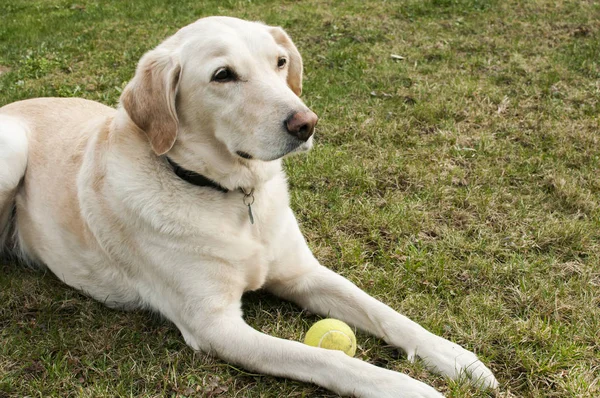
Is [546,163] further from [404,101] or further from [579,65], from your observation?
[579,65]

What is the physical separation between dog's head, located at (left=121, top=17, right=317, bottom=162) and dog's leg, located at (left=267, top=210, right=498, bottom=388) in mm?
587

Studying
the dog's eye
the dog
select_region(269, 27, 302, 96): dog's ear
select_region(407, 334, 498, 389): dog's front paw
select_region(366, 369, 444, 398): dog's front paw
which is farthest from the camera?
select_region(269, 27, 302, 96): dog's ear

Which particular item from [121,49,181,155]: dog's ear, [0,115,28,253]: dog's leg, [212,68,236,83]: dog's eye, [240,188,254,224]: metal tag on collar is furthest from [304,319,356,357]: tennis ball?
[0,115,28,253]: dog's leg

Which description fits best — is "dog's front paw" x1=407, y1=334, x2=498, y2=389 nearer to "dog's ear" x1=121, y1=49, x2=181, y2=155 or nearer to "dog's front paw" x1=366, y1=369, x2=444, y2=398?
"dog's front paw" x1=366, y1=369, x2=444, y2=398

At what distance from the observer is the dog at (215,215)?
2545 mm

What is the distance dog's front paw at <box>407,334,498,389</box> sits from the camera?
244cm

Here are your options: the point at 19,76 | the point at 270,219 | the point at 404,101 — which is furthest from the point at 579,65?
the point at 19,76

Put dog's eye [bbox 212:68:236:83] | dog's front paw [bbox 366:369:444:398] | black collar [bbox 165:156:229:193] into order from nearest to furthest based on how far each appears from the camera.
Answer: dog's front paw [bbox 366:369:444:398] < dog's eye [bbox 212:68:236:83] < black collar [bbox 165:156:229:193]

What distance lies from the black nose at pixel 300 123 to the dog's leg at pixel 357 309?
2.02 ft

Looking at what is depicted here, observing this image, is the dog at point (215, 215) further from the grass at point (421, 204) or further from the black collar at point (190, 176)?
the grass at point (421, 204)

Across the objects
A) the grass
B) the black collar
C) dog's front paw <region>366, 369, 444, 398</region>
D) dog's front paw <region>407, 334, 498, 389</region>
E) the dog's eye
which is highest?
the dog's eye

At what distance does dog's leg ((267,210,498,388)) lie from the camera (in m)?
2.52

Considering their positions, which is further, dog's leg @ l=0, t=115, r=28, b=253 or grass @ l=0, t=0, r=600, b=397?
dog's leg @ l=0, t=115, r=28, b=253

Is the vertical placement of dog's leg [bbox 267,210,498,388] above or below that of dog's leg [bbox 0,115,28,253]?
below
